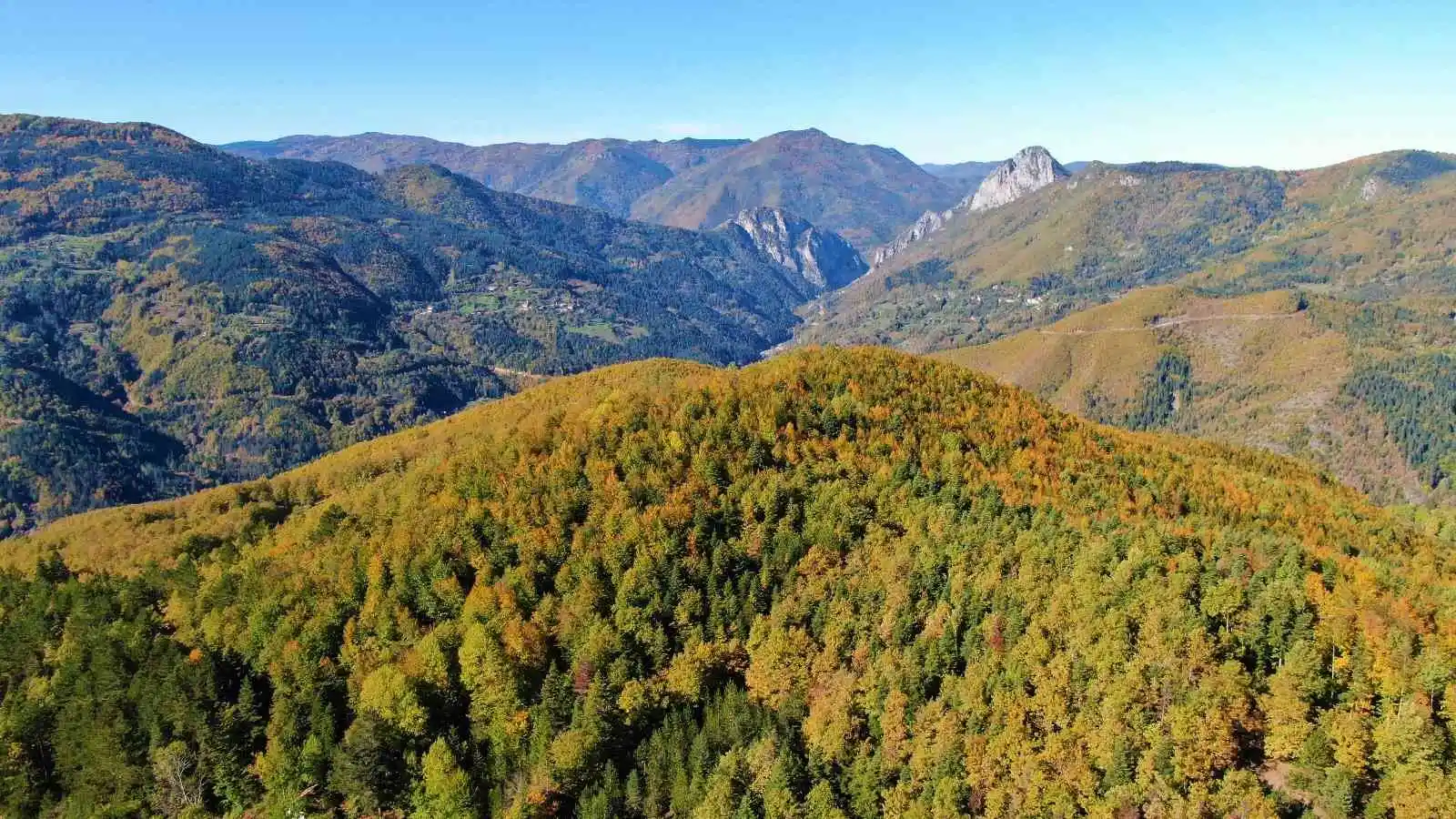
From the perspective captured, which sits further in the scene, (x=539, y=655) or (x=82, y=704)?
(x=539, y=655)

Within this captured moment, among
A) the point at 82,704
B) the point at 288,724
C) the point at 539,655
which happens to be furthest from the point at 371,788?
the point at 82,704

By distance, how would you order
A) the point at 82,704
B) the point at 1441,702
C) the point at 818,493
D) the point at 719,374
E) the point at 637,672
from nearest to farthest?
the point at 1441,702
the point at 82,704
the point at 637,672
the point at 818,493
the point at 719,374

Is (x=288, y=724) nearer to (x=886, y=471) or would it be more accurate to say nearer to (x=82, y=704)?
(x=82, y=704)

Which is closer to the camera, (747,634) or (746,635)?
(746,635)

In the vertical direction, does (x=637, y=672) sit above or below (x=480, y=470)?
below

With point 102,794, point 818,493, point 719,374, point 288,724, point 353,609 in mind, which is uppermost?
point 719,374

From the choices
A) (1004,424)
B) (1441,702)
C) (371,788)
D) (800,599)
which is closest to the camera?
(1441,702)
